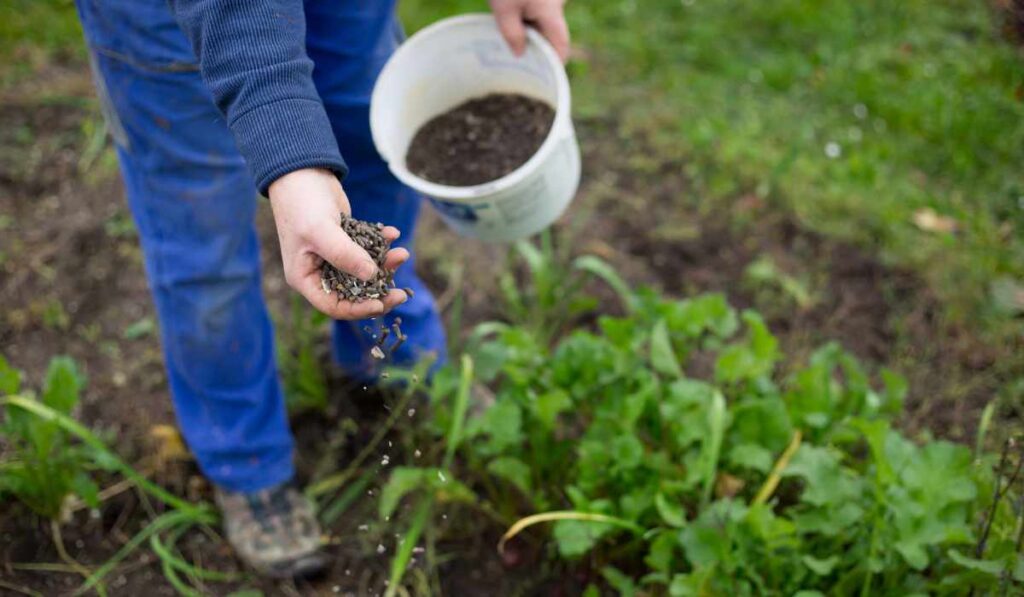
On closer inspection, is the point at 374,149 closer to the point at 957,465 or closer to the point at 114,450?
the point at 114,450

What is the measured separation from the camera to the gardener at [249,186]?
1.05m

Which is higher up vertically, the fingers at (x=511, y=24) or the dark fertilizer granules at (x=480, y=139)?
the fingers at (x=511, y=24)

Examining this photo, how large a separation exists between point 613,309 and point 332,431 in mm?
774

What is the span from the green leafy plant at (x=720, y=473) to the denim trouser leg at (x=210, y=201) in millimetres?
341

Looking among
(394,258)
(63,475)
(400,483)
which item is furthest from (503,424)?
(63,475)

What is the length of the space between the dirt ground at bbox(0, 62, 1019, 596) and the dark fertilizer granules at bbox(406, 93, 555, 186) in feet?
1.87

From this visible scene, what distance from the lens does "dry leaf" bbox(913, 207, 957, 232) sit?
2.39 metres

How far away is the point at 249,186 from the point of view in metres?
1.53

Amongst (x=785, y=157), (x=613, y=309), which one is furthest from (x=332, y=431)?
(x=785, y=157)

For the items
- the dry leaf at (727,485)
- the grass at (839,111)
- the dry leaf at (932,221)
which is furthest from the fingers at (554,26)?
the dry leaf at (932,221)

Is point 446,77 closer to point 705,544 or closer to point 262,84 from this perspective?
point 262,84

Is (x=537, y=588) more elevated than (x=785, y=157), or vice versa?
(x=785, y=157)

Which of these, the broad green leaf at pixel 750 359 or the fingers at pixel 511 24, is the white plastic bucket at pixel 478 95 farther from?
the broad green leaf at pixel 750 359

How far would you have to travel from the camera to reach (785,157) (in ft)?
8.15
